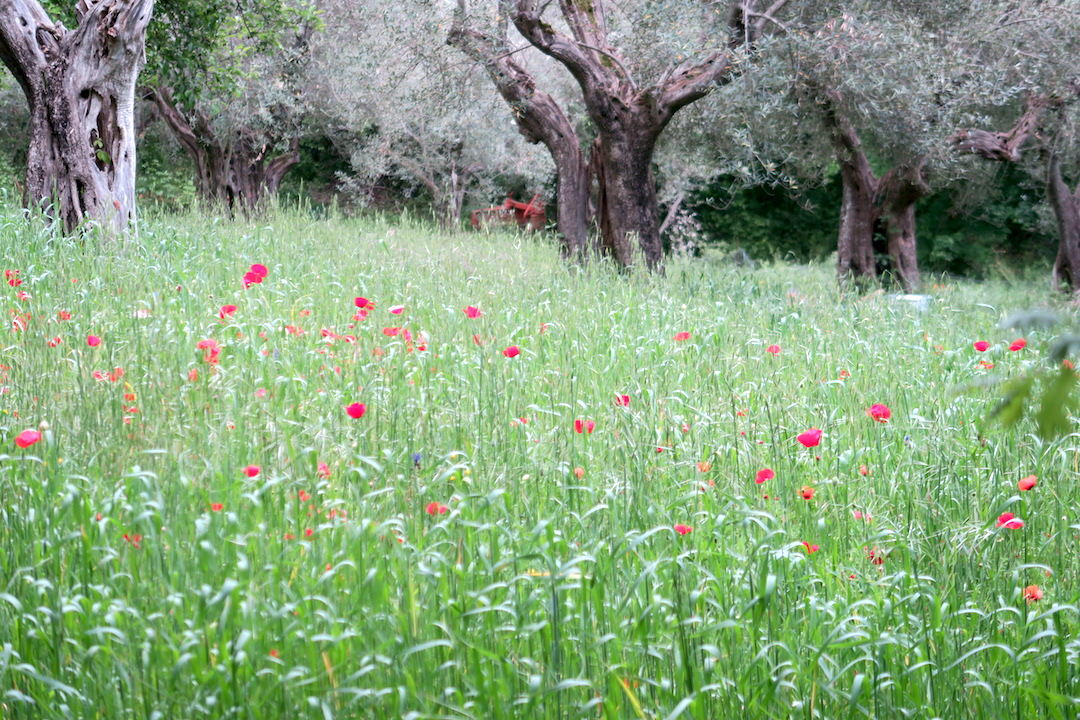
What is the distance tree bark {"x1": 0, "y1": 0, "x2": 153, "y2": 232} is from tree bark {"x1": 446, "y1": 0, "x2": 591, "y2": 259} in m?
4.06

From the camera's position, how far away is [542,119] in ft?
41.3

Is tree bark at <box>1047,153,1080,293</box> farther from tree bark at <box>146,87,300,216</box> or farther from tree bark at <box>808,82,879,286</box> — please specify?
tree bark at <box>146,87,300,216</box>

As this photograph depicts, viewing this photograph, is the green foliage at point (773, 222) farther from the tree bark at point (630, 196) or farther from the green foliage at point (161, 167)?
the tree bark at point (630, 196)

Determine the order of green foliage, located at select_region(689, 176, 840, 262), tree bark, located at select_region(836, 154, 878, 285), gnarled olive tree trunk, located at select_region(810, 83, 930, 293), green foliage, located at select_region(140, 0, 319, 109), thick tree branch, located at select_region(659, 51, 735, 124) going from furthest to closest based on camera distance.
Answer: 1. green foliage, located at select_region(689, 176, 840, 262)
2. tree bark, located at select_region(836, 154, 878, 285)
3. gnarled olive tree trunk, located at select_region(810, 83, 930, 293)
4. green foliage, located at select_region(140, 0, 319, 109)
5. thick tree branch, located at select_region(659, 51, 735, 124)

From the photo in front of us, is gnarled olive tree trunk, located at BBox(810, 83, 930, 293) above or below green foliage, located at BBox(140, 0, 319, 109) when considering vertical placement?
below

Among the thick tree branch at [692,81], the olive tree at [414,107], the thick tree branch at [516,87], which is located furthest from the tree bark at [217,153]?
the thick tree branch at [692,81]

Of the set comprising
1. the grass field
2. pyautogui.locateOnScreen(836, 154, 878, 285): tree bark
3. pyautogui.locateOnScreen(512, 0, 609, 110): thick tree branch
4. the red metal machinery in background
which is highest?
pyautogui.locateOnScreen(512, 0, 609, 110): thick tree branch

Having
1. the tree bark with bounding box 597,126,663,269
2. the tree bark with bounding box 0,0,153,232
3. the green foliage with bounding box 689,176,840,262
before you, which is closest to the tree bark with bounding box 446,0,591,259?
the tree bark with bounding box 597,126,663,269

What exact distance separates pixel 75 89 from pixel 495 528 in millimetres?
7671

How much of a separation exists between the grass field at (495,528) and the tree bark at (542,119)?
6.27 meters

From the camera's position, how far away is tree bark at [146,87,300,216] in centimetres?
1833

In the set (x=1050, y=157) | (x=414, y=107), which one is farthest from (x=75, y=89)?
(x=1050, y=157)

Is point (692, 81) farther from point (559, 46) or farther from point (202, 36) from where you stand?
point (202, 36)

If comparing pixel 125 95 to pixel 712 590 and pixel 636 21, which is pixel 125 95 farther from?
pixel 712 590
